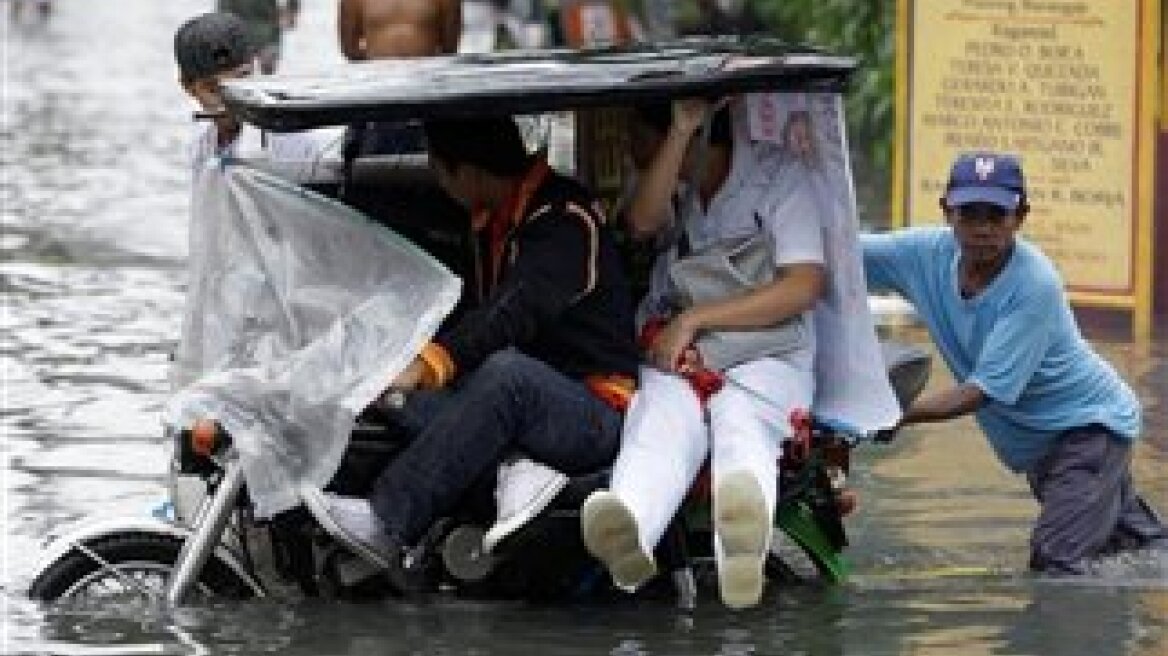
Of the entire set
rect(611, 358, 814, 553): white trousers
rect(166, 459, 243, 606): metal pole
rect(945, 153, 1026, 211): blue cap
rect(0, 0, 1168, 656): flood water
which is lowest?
rect(0, 0, 1168, 656): flood water

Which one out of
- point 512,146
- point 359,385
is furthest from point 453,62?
point 359,385

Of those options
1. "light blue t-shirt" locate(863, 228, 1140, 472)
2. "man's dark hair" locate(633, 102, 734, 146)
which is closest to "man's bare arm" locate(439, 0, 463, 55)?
"light blue t-shirt" locate(863, 228, 1140, 472)

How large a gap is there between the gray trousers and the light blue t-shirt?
5cm

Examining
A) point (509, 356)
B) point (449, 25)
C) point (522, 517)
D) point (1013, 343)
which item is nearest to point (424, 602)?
point (522, 517)

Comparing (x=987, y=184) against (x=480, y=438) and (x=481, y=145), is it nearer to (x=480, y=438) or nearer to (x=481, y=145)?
(x=481, y=145)

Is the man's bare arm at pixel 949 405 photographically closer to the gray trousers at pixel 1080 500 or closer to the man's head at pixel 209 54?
the gray trousers at pixel 1080 500

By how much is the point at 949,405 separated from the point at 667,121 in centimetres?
113

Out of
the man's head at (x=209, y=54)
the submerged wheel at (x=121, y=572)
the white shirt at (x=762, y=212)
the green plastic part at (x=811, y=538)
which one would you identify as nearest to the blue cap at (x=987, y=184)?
the white shirt at (x=762, y=212)

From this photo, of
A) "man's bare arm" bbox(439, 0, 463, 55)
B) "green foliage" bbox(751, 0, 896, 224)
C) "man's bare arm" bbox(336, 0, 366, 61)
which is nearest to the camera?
"man's bare arm" bbox(439, 0, 463, 55)

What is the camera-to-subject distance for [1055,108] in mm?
14125

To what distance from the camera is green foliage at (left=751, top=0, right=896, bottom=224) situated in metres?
20.3

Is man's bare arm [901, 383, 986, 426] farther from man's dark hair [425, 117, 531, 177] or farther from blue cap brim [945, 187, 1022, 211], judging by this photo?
man's dark hair [425, 117, 531, 177]

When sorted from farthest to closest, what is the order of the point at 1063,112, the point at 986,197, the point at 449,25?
the point at 1063,112 → the point at 449,25 → the point at 986,197

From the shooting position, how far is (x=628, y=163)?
29.8ft
